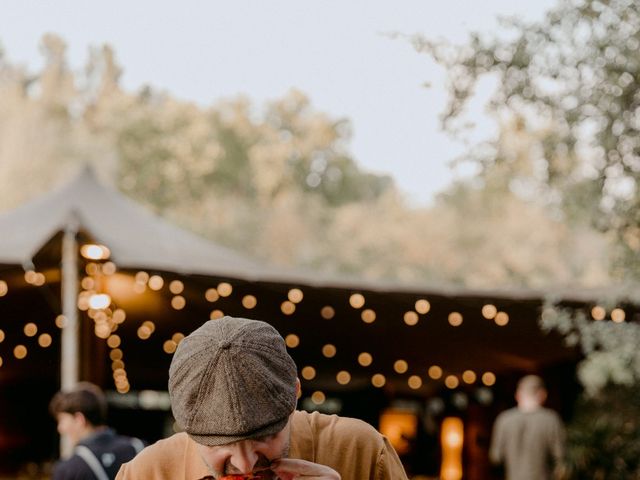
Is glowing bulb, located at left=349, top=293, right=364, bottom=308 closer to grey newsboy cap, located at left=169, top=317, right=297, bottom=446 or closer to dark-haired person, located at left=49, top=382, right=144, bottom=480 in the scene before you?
dark-haired person, located at left=49, top=382, right=144, bottom=480

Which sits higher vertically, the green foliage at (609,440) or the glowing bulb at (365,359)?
the glowing bulb at (365,359)

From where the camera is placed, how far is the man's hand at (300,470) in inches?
46.9

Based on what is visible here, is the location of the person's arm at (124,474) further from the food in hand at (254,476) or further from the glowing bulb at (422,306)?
the glowing bulb at (422,306)

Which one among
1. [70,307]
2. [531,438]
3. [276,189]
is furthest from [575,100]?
[276,189]

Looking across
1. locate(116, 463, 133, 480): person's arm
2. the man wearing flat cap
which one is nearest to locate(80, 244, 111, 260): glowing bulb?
locate(116, 463, 133, 480): person's arm

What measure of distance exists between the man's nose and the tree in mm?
4236

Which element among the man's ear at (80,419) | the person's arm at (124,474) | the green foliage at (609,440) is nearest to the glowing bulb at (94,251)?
the man's ear at (80,419)

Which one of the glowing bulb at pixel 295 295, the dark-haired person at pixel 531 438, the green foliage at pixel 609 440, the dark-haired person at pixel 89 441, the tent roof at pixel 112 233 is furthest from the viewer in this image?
the green foliage at pixel 609 440

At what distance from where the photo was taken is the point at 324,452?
133 cm

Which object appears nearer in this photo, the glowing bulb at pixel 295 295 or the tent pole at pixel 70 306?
the tent pole at pixel 70 306

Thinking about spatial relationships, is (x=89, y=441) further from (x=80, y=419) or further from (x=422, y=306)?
(x=422, y=306)

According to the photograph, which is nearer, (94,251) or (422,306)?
(94,251)

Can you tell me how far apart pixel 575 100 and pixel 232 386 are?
4647mm

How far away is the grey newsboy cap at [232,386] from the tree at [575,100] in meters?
4.20
